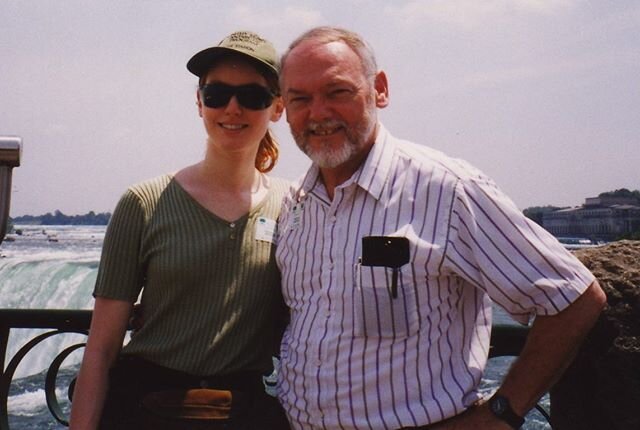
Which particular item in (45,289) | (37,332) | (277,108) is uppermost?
(277,108)

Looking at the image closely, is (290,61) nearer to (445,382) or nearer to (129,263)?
(129,263)

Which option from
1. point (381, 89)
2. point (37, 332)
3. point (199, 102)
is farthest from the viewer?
point (37, 332)

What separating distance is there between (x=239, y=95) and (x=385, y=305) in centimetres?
88

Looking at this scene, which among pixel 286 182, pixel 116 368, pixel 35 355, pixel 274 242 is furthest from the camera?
pixel 35 355

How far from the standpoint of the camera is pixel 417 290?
1.77 m

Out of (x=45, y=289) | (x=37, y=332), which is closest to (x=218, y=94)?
(x=37, y=332)

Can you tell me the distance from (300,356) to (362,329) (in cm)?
25

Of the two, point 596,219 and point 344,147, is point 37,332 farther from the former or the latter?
point 596,219

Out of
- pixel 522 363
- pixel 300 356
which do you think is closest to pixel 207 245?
pixel 300 356

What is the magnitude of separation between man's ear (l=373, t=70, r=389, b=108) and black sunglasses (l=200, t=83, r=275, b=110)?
37cm

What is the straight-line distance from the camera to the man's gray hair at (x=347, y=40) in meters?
2.03

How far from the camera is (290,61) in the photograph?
2.05m

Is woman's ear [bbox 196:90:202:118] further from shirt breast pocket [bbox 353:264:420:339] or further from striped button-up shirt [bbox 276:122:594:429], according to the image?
shirt breast pocket [bbox 353:264:420:339]

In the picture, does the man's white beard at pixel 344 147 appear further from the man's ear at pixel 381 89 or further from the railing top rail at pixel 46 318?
the railing top rail at pixel 46 318
